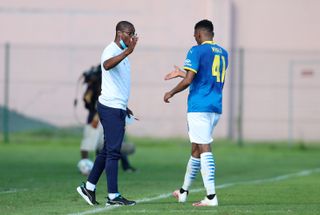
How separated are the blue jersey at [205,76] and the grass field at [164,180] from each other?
3.98ft

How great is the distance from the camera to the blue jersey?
41.6ft

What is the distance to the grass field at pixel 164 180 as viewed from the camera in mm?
12398

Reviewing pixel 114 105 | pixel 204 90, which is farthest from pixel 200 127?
pixel 114 105

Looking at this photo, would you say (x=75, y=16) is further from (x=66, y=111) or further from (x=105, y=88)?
(x=105, y=88)

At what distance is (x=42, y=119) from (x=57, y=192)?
17459 mm

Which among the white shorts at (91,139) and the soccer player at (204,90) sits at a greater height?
the soccer player at (204,90)

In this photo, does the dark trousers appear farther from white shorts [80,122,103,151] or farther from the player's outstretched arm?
white shorts [80,122,103,151]

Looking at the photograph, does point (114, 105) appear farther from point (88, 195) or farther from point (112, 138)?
point (88, 195)

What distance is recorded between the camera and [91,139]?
19.7 metres

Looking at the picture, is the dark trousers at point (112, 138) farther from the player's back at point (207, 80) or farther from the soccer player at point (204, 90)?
the player's back at point (207, 80)

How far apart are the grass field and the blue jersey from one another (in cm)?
121

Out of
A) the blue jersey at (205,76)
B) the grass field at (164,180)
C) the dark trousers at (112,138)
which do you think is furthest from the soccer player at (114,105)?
the blue jersey at (205,76)

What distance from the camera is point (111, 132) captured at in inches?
495

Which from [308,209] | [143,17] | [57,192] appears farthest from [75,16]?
[308,209]
